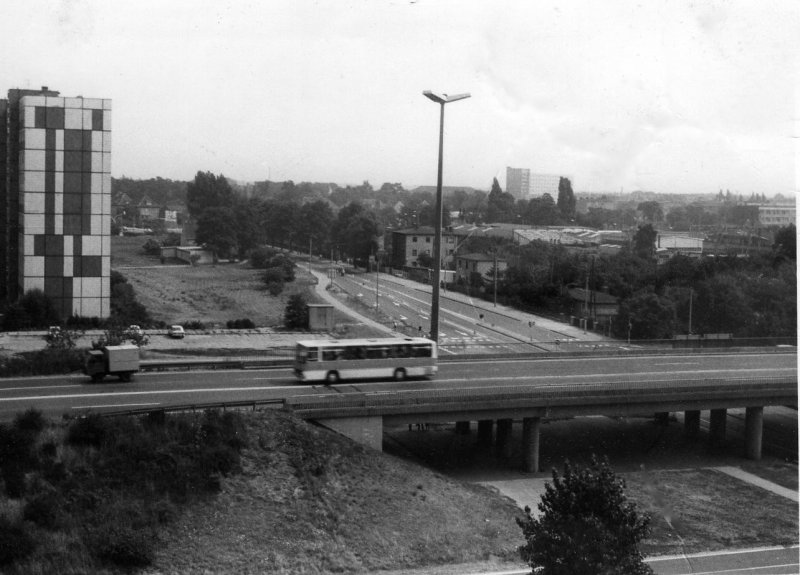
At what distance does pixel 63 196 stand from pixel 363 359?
9.76 meters

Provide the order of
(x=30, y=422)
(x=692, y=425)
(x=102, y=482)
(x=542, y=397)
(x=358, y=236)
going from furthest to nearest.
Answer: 1. (x=358, y=236)
2. (x=692, y=425)
3. (x=542, y=397)
4. (x=30, y=422)
5. (x=102, y=482)

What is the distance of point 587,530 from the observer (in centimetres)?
734

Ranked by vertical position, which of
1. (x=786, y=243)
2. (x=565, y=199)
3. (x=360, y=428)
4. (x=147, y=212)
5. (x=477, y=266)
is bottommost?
(x=360, y=428)

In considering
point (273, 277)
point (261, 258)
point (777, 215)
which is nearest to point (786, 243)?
point (777, 215)

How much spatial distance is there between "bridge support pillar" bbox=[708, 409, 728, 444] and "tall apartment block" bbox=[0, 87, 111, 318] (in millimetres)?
12935

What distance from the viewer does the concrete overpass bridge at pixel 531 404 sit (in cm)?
1079

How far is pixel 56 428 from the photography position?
9133mm

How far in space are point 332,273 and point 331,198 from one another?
142 feet

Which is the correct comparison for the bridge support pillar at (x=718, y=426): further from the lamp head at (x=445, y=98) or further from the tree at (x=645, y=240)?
the tree at (x=645, y=240)

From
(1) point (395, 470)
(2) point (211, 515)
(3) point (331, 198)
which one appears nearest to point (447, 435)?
(1) point (395, 470)

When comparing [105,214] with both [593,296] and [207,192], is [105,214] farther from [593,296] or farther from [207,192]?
[207,192]

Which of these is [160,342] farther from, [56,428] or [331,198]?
[331,198]

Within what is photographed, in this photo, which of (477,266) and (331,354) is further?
(477,266)

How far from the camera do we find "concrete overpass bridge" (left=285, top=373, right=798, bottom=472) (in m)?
10.8
